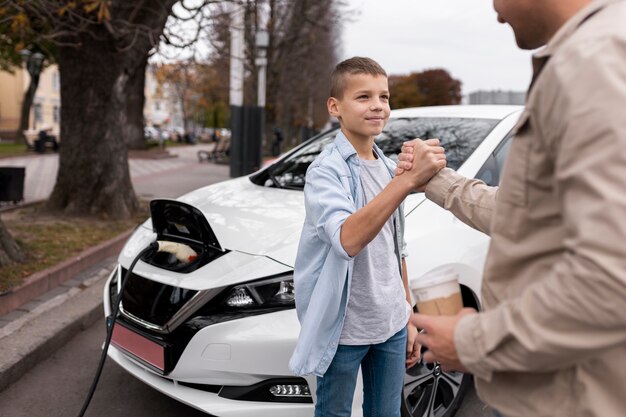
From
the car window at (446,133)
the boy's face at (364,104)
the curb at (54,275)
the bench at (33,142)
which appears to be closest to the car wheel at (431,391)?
the car window at (446,133)

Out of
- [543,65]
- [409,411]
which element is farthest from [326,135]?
[543,65]

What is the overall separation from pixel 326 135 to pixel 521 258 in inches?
134

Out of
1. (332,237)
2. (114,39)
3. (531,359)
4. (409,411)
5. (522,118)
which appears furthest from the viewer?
(114,39)

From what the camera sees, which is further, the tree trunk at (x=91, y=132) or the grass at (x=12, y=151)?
the grass at (x=12, y=151)

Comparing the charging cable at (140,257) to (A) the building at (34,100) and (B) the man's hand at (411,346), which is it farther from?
(A) the building at (34,100)

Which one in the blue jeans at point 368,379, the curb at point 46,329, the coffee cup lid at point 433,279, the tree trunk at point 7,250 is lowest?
the curb at point 46,329

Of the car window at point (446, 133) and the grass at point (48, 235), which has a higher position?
the car window at point (446, 133)

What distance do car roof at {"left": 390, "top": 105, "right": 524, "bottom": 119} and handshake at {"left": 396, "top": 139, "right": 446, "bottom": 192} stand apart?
2.26 m

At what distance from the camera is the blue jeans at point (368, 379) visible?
216 cm

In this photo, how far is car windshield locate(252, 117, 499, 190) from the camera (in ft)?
12.4

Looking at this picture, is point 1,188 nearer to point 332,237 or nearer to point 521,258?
point 332,237

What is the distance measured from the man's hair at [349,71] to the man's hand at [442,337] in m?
1.11

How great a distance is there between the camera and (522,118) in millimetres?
1194

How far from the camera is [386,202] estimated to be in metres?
1.82
